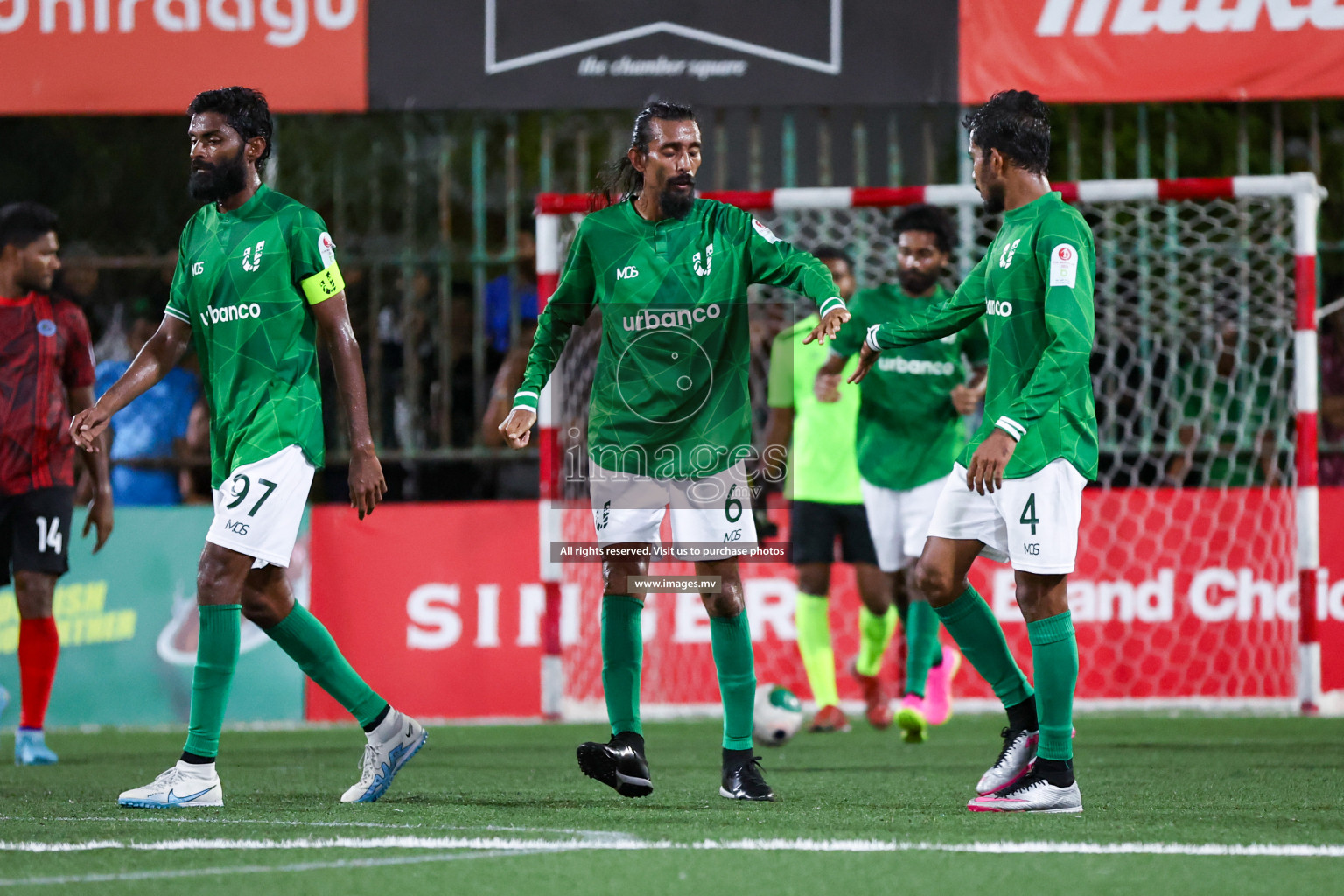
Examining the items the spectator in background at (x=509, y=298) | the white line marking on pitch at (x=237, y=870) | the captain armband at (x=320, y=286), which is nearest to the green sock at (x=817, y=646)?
the spectator in background at (x=509, y=298)

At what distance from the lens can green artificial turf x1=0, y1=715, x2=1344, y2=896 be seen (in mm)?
3424

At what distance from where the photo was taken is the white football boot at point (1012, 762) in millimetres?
4824

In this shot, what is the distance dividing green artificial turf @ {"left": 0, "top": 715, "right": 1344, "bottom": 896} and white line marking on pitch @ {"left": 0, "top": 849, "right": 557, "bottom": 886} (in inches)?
0.4

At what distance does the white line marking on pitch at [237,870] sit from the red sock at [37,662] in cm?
365

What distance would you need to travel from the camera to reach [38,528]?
6.90 metres

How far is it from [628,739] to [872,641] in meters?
3.13

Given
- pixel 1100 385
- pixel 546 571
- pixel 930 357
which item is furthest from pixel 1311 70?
pixel 546 571

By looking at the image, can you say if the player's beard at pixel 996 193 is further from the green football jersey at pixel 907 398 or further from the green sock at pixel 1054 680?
the green football jersey at pixel 907 398

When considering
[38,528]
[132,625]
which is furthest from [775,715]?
[132,625]

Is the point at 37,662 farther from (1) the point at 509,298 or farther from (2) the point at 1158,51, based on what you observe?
Result: (2) the point at 1158,51

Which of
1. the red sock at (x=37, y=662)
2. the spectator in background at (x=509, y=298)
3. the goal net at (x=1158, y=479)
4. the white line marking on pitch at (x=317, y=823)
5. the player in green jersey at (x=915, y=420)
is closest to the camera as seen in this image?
the white line marking on pitch at (x=317, y=823)

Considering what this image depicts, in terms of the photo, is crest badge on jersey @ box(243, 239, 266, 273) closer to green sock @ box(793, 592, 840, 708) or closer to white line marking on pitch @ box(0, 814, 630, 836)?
white line marking on pitch @ box(0, 814, 630, 836)

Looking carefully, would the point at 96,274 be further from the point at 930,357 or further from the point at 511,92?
the point at 930,357

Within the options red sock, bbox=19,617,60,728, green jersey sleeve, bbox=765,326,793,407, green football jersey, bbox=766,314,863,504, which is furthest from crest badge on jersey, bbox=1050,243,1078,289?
red sock, bbox=19,617,60,728
